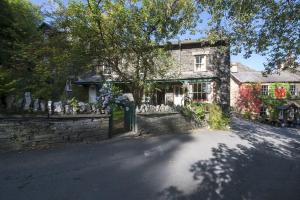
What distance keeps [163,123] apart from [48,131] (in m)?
5.91

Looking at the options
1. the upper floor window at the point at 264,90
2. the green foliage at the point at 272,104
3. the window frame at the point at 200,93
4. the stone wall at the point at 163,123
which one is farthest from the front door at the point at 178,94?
the upper floor window at the point at 264,90

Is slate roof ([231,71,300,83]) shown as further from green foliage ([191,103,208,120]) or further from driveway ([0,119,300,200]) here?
driveway ([0,119,300,200])

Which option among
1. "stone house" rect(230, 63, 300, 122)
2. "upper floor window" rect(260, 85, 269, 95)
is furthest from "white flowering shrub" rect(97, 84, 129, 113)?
"upper floor window" rect(260, 85, 269, 95)

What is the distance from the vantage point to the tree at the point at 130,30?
476 inches

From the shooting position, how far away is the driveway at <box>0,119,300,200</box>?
537cm

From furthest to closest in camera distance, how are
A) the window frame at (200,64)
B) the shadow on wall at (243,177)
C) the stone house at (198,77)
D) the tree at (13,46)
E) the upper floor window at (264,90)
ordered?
1. the upper floor window at (264,90)
2. the window frame at (200,64)
3. the stone house at (198,77)
4. the tree at (13,46)
5. the shadow on wall at (243,177)

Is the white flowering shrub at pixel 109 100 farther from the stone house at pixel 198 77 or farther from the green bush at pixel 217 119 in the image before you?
the stone house at pixel 198 77

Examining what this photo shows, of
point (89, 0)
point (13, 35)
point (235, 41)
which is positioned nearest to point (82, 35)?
point (89, 0)

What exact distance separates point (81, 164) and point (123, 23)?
7377mm

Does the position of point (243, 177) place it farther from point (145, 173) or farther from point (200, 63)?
point (200, 63)

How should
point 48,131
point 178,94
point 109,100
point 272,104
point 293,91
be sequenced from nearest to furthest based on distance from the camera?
point 48,131, point 109,100, point 178,94, point 272,104, point 293,91

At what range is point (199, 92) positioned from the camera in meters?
21.9

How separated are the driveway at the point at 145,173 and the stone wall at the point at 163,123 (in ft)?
5.98

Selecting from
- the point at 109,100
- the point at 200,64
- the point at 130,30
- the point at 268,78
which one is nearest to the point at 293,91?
the point at 268,78
